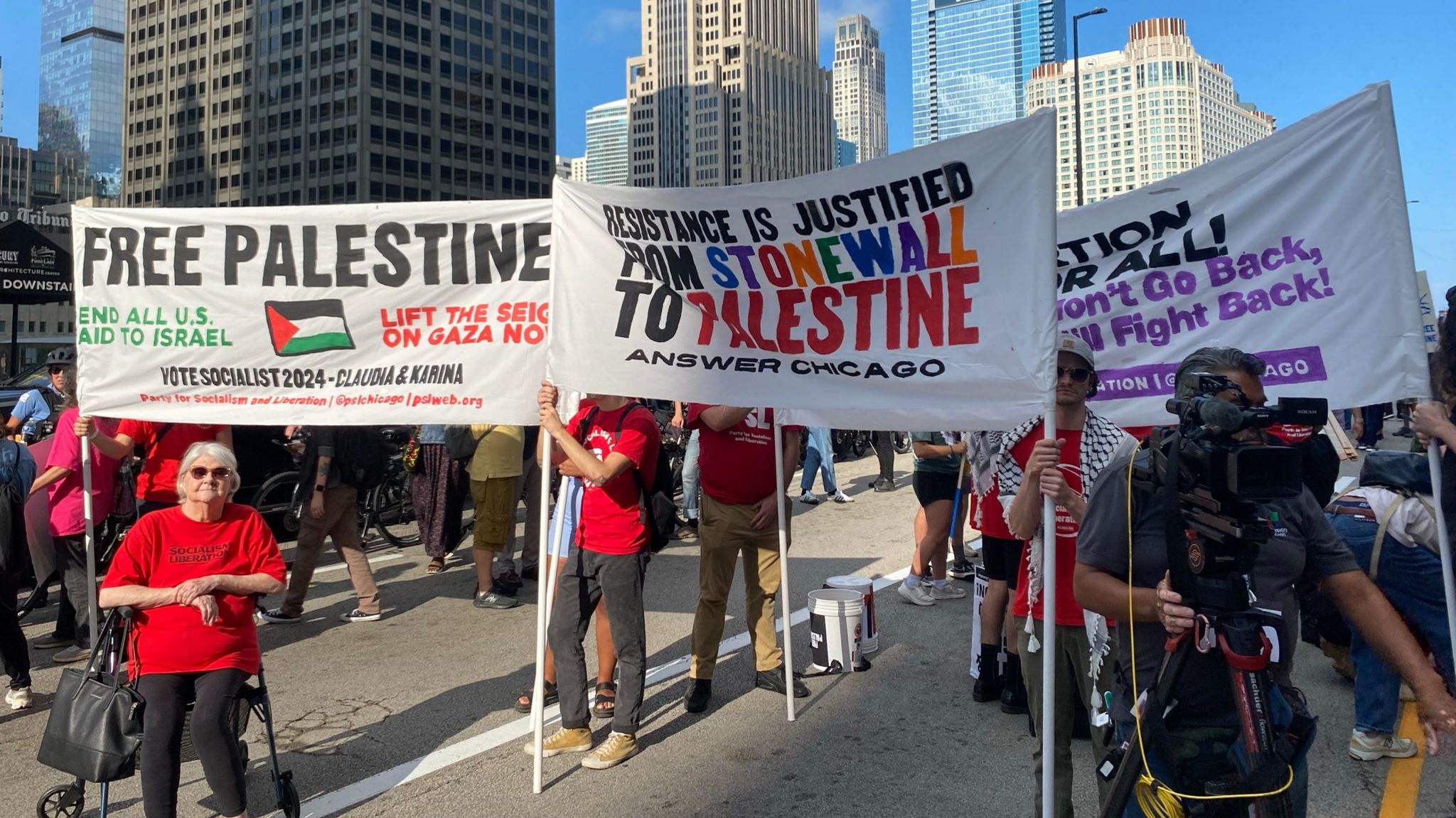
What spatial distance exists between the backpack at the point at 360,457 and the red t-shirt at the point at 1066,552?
4.88 meters

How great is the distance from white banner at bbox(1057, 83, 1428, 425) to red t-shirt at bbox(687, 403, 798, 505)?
1.79 meters

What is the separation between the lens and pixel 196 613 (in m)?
3.66

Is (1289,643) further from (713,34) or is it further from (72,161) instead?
(72,161)

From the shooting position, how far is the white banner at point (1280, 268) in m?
3.51

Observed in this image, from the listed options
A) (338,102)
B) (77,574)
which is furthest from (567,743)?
(338,102)

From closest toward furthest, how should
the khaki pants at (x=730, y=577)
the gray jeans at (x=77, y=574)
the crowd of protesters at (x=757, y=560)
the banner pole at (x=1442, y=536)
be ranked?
the crowd of protesters at (x=757, y=560), the banner pole at (x=1442, y=536), the khaki pants at (x=730, y=577), the gray jeans at (x=77, y=574)

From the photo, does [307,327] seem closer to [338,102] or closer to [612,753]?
[612,753]

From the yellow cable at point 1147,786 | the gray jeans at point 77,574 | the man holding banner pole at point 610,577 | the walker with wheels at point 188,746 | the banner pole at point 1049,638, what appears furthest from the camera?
the gray jeans at point 77,574

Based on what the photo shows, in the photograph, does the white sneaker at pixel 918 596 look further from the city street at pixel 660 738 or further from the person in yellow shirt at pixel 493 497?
the person in yellow shirt at pixel 493 497

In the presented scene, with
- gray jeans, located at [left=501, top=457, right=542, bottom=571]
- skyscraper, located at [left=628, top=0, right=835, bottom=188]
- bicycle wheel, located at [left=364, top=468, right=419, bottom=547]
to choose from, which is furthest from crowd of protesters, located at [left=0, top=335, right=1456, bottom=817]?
skyscraper, located at [left=628, top=0, right=835, bottom=188]

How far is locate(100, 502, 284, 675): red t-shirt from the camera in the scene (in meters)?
3.61

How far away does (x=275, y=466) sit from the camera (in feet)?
32.5

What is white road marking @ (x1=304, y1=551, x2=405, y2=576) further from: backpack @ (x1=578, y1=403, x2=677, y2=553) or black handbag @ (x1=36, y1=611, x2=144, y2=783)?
black handbag @ (x1=36, y1=611, x2=144, y2=783)

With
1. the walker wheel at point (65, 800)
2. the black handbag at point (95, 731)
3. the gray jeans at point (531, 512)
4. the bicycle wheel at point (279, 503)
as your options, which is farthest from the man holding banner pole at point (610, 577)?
the bicycle wheel at point (279, 503)
